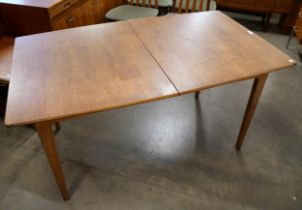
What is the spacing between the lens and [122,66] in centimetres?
124

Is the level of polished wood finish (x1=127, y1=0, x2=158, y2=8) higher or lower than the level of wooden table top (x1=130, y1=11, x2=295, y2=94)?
lower

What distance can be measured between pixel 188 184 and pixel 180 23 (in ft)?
3.75

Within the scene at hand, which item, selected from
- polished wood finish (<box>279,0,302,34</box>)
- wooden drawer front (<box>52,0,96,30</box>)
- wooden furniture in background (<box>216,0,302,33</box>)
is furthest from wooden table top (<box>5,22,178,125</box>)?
polished wood finish (<box>279,0,302,34</box>)

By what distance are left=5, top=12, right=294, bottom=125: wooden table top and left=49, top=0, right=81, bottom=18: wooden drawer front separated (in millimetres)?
435

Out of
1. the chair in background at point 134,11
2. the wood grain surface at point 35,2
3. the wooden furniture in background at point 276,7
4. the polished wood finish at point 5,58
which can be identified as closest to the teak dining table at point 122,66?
the polished wood finish at point 5,58

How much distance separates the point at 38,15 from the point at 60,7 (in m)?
0.19

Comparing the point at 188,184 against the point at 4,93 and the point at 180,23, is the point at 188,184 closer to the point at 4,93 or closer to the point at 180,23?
the point at 180,23

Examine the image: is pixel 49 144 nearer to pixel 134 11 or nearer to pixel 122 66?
pixel 122 66

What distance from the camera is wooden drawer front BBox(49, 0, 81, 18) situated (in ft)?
5.98

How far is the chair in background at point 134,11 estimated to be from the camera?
238cm

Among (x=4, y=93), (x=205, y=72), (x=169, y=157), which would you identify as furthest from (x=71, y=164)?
(x=205, y=72)

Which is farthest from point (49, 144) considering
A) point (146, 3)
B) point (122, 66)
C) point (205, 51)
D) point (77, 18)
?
point (146, 3)

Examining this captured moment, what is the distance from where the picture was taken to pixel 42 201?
4.74ft

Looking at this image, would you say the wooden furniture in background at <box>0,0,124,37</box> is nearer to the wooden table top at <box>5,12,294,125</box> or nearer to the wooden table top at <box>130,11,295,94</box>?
the wooden table top at <box>5,12,294,125</box>
